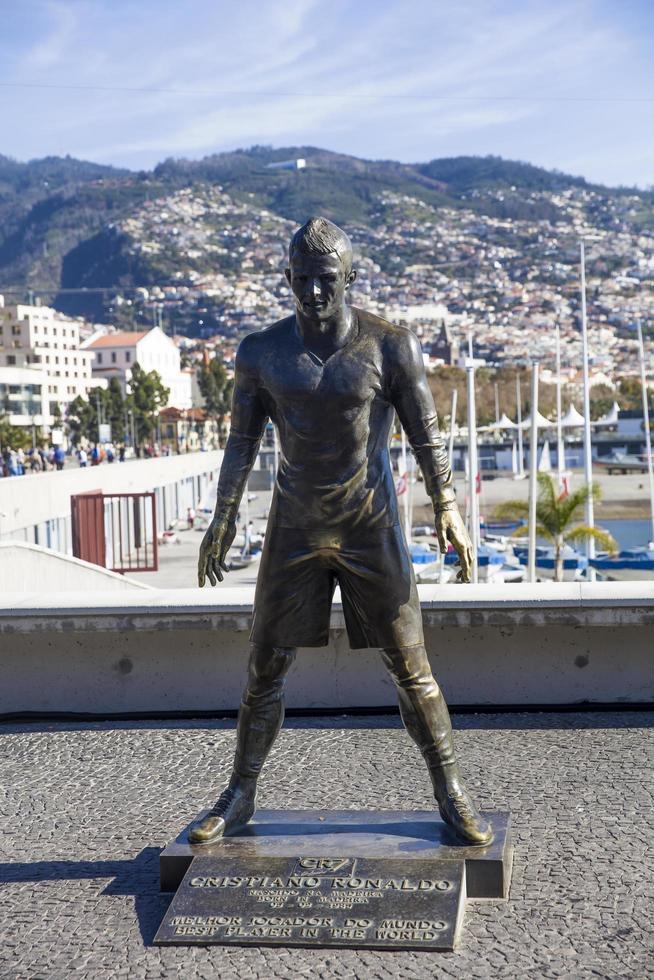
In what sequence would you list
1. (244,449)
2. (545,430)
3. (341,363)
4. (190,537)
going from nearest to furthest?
1. (341,363)
2. (244,449)
3. (190,537)
4. (545,430)

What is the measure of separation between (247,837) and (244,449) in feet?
5.12

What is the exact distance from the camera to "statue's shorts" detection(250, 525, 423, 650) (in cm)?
518

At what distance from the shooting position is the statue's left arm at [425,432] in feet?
16.9

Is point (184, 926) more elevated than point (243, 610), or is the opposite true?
point (243, 610)

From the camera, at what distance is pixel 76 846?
573 centimetres

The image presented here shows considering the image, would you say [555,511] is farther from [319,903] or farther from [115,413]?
[115,413]

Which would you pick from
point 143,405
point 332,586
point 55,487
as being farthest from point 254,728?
point 143,405

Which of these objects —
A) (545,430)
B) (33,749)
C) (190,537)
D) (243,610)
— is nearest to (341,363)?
(243,610)

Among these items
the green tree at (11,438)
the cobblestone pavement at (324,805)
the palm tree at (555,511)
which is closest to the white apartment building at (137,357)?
the green tree at (11,438)

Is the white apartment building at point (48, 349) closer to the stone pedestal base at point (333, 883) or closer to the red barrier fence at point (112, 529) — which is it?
the red barrier fence at point (112, 529)

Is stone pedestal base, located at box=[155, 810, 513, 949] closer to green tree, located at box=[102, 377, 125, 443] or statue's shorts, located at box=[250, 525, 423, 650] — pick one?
statue's shorts, located at box=[250, 525, 423, 650]

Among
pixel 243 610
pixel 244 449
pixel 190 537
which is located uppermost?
pixel 244 449

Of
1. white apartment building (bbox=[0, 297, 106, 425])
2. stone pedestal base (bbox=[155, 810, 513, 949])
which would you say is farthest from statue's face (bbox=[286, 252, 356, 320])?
white apartment building (bbox=[0, 297, 106, 425])

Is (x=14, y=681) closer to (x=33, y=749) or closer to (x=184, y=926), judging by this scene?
(x=33, y=749)
